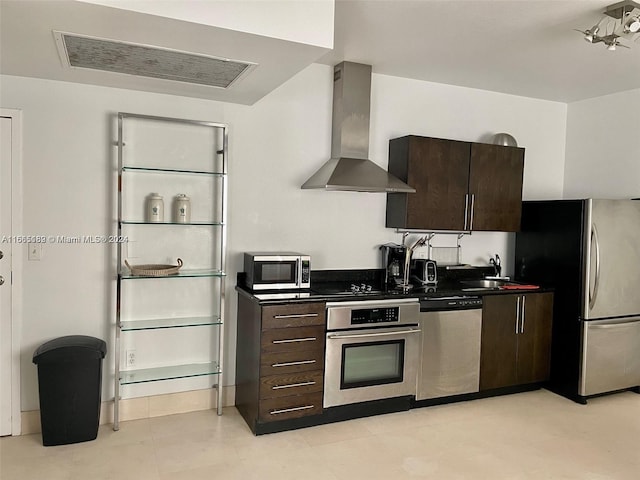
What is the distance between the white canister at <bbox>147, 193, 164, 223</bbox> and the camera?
3.48m

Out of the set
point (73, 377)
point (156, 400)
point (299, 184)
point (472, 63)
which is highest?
point (472, 63)

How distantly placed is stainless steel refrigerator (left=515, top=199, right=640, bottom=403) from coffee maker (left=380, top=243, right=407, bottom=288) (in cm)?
135

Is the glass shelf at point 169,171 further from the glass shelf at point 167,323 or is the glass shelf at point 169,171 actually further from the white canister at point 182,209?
the glass shelf at point 167,323

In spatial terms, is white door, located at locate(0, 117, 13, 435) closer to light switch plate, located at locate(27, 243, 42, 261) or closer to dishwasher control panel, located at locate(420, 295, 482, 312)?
light switch plate, located at locate(27, 243, 42, 261)

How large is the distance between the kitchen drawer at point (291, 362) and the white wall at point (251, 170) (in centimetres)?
63

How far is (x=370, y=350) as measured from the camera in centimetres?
365

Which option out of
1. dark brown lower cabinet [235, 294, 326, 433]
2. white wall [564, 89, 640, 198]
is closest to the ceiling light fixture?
white wall [564, 89, 640, 198]

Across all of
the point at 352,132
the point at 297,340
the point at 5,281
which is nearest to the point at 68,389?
the point at 5,281

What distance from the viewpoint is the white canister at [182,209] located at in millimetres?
3539

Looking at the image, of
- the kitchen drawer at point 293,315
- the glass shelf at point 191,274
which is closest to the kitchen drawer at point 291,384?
the kitchen drawer at point 293,315

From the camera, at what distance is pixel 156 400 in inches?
143

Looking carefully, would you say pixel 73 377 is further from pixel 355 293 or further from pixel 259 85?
pixel 259 85

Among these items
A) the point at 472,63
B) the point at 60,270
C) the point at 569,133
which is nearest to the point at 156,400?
the point at 60,270

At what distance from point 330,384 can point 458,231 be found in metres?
1.72
